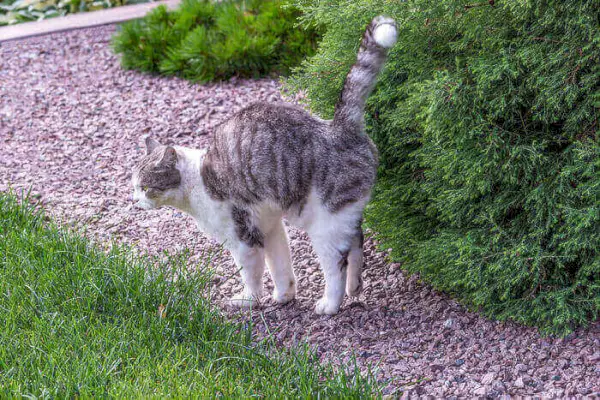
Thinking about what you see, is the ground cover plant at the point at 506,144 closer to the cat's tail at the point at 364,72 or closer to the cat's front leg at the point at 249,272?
the cat's tail at the point at 364,72

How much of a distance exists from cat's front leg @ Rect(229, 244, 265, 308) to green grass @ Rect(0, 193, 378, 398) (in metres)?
0.24

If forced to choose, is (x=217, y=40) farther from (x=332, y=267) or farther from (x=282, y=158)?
(x=332, y=267)

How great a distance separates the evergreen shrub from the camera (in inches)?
249

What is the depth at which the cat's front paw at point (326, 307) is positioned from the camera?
363 centimetres

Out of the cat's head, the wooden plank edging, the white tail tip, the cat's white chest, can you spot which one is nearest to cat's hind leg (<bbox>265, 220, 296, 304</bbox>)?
the cat's white chest

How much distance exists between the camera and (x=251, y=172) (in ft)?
11.3

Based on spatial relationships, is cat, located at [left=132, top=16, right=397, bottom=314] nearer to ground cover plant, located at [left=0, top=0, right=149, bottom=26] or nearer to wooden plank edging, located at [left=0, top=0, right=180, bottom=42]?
wooden plank edging, located at [left=0, top=0, right=180, bottom=42]

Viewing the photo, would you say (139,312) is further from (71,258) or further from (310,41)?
(310,41)

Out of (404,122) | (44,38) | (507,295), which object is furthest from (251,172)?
(44,38)

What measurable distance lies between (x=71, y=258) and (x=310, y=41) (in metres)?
3.26

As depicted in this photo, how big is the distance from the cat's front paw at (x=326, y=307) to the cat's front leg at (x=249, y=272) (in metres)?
0.34

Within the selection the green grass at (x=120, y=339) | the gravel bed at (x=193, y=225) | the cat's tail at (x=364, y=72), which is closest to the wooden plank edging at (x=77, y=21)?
the gravel bed at (x=193, y=225)

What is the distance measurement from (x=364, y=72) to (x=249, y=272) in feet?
3.88

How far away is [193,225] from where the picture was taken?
4711 mm
